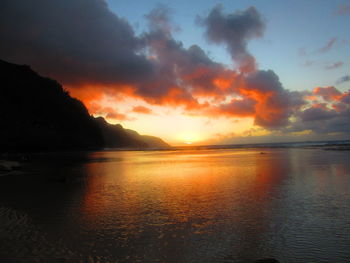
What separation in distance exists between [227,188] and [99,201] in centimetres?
1116

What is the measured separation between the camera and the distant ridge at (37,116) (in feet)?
421

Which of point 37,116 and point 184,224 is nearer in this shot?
point 184,224

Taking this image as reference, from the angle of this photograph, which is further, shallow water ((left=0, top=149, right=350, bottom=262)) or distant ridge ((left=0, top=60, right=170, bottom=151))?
distant ridge ((left=0, top=60, right=170, bottom=151))

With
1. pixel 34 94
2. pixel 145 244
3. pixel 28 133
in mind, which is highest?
pixel 34 94

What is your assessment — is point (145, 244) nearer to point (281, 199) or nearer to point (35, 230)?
point (35, 230)

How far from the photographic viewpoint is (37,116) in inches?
6009

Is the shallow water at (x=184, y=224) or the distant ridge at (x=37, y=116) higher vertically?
the distant ridge at (x=37, y=116)

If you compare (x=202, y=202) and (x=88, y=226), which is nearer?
(x=88, y=226)

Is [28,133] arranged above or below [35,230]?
above

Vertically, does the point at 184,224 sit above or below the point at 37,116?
below

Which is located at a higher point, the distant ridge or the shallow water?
the distant ridge

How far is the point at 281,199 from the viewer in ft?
60.6

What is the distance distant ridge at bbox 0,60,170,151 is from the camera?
421 feet

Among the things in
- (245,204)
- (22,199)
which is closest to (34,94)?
(22,199)
